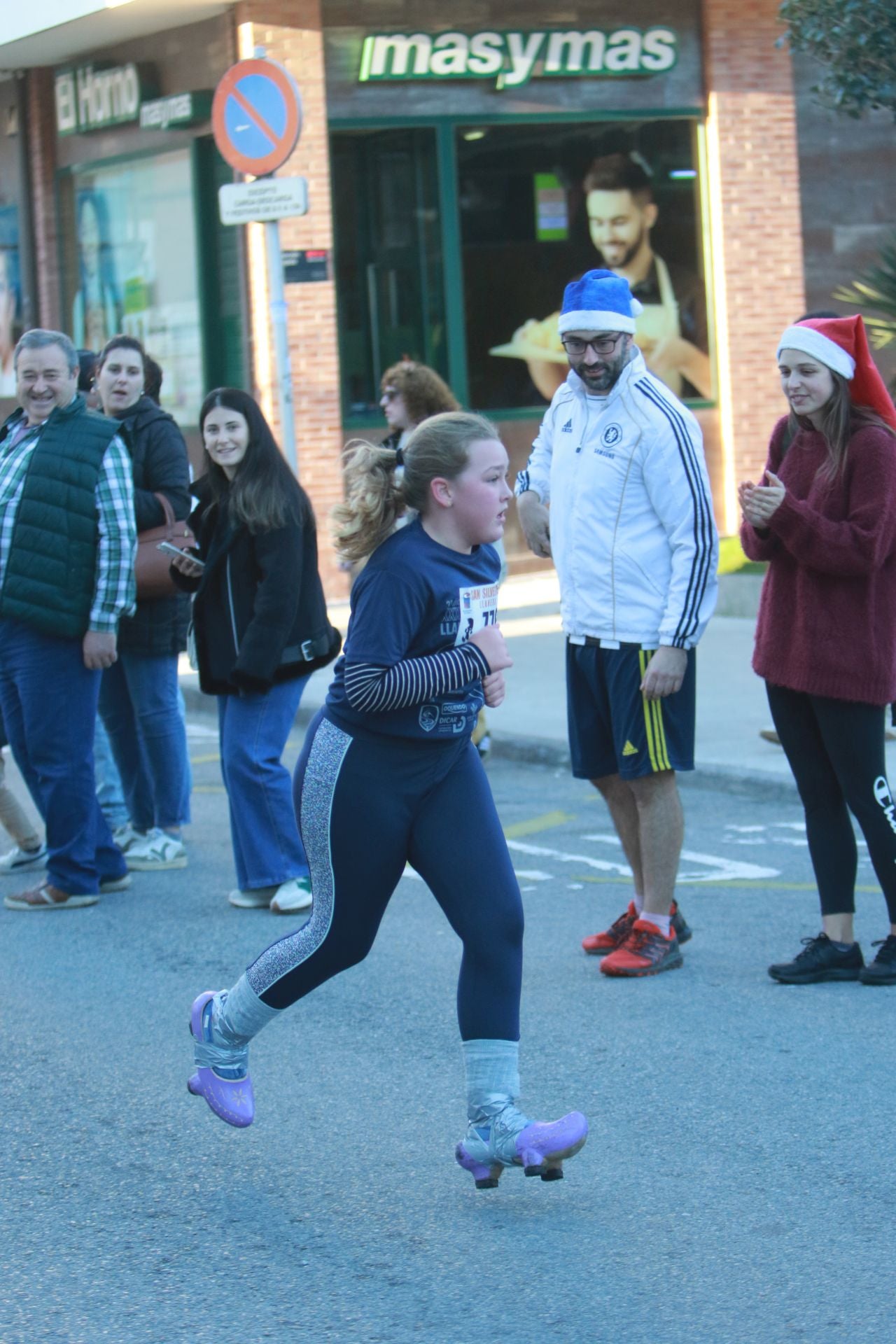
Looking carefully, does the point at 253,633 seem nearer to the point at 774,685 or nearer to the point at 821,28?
the point at 774,685

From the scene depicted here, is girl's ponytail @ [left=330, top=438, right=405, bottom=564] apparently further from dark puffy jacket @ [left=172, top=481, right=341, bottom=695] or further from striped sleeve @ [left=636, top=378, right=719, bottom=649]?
dark puffy jacket @ [left=172, top=481, right=341, bottom=695]

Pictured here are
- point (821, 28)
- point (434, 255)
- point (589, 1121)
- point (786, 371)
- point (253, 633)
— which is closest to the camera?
point (589, 1121)

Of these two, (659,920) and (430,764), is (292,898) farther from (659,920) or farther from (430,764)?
(430,764)

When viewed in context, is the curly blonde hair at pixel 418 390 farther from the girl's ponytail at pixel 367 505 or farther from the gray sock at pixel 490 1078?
the gray sock at pixel 490 1078

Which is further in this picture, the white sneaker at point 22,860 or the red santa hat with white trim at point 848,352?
the white sneaker at point 22,860

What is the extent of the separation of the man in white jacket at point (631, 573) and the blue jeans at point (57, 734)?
79.1 inches

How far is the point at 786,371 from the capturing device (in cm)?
573

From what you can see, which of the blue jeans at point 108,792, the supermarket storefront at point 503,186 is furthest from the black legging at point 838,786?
the supermarket storefront at point 503,186

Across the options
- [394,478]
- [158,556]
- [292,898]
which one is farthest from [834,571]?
[158,556]

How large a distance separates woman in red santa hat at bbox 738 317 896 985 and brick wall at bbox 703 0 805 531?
10748 millimetres

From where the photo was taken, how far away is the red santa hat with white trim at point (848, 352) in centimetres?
563

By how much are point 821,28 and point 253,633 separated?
240 inches

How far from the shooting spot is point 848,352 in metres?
5.69

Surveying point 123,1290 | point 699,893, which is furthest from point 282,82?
point 123,1290
